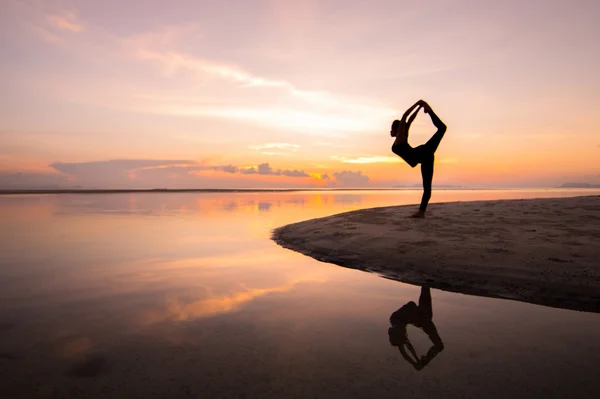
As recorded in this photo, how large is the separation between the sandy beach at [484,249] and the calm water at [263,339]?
26.4 inches

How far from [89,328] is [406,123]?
9.36m

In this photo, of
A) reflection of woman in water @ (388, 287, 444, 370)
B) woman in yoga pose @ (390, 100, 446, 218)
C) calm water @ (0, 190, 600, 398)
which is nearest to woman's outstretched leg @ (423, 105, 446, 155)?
woman in yoga pose @ (390, 100, 446, 218)

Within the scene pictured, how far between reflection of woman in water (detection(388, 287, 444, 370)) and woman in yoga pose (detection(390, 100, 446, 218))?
6.00m

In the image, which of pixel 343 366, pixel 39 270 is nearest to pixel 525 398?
pixel 343 366

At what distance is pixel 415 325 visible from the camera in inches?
185

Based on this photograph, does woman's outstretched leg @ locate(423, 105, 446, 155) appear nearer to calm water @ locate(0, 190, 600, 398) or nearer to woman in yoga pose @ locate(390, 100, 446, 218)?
woman in yoga pose @ locate(390, 100, 446, 218)

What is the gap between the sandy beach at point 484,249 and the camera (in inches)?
239

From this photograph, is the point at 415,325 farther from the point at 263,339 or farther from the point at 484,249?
the point at 484,249

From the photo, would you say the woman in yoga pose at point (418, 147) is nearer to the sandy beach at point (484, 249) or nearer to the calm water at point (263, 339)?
the sandy beach at point (484, 249)

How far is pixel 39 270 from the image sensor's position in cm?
791

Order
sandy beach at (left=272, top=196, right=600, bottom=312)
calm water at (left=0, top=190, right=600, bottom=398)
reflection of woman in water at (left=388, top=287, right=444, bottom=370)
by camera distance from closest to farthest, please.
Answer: calm water at (left=0, top=190, right=600, bottom=398) → reflection of woman in water at (left=388, top=287, right=444, bottom=370) → sandy beach at (left=272, top=196, right=600, bottom=312)

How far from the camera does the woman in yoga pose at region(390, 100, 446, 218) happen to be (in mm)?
10393

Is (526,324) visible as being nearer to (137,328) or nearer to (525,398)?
(525,398)

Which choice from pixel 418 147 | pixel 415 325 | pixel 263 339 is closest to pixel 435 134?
pixel 418 147
